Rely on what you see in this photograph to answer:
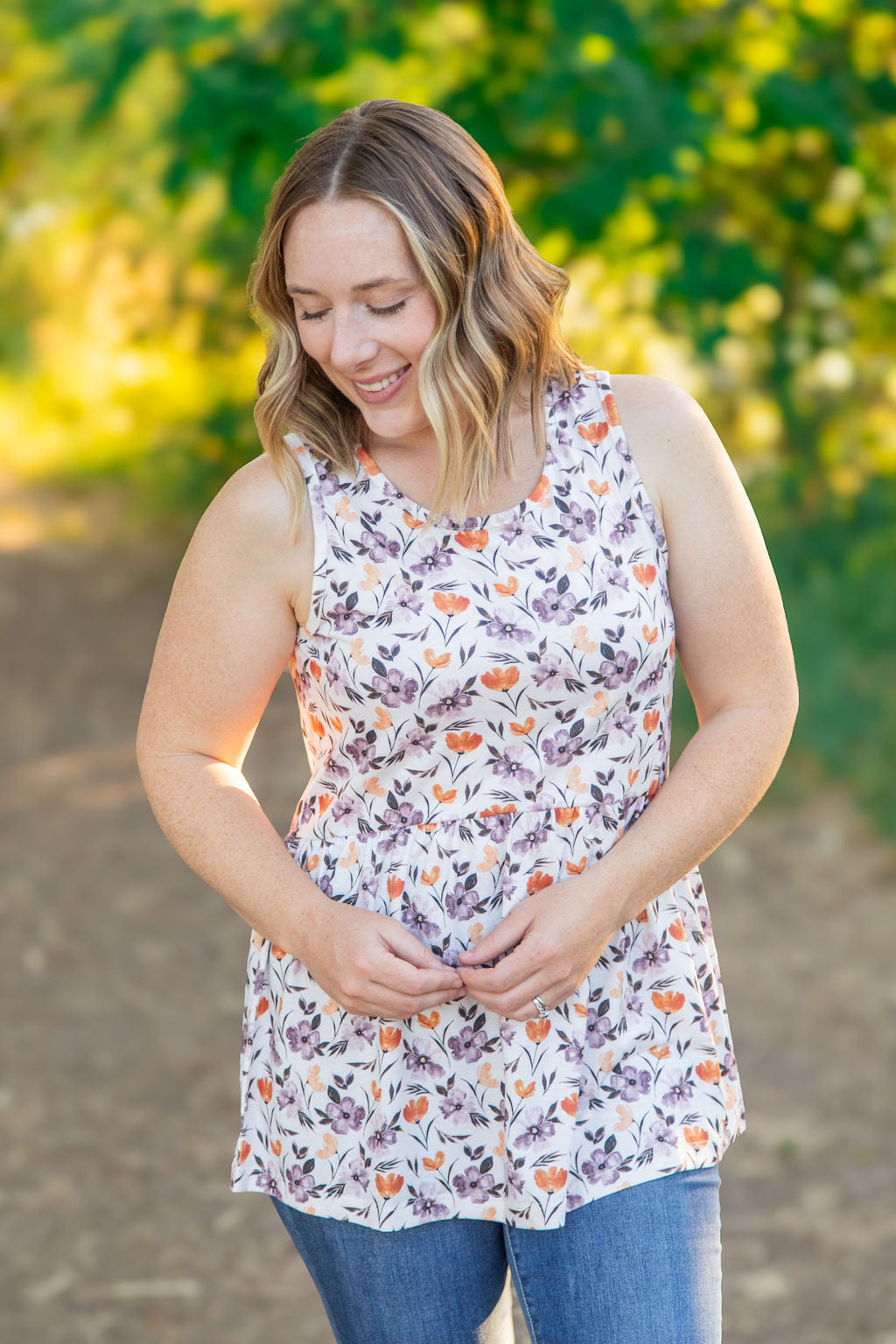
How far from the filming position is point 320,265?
4.50ft

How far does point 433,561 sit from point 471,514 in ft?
0.21

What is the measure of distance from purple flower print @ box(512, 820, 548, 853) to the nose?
19.3 inches

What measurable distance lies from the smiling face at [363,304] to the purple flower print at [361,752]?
31 cm

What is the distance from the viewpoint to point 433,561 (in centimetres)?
141

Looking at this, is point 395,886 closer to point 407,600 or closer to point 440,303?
point 407,600

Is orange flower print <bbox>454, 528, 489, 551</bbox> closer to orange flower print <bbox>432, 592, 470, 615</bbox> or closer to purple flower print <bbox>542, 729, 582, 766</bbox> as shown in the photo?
orange flower print <bbox>432, 592, 470, 615</bbox>

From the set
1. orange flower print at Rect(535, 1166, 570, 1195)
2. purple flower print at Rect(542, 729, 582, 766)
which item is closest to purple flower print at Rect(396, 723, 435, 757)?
purple flower print at Rect(542, 729, 582, 766)

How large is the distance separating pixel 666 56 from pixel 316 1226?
3.35 meters

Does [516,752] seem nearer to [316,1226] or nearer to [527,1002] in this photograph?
[527,1002]

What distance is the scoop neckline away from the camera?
1.43 metres

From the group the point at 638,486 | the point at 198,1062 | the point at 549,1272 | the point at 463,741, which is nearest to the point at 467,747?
the point at 463,741

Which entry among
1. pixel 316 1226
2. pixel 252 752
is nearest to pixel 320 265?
pixel 316 1226

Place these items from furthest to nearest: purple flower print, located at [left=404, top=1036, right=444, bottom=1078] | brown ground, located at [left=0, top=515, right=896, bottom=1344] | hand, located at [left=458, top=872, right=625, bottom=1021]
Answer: brown ground, located at [left=0, top=515, right=896, bottom=1344] < purple flower print, located at [left=404, top=1036, right=444, bottom=1078] < hand, located at [left=458, top=872, right=625, bottom=1021]

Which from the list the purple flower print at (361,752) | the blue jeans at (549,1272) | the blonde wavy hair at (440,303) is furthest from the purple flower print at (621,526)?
the blue jeans at (549,1272)
